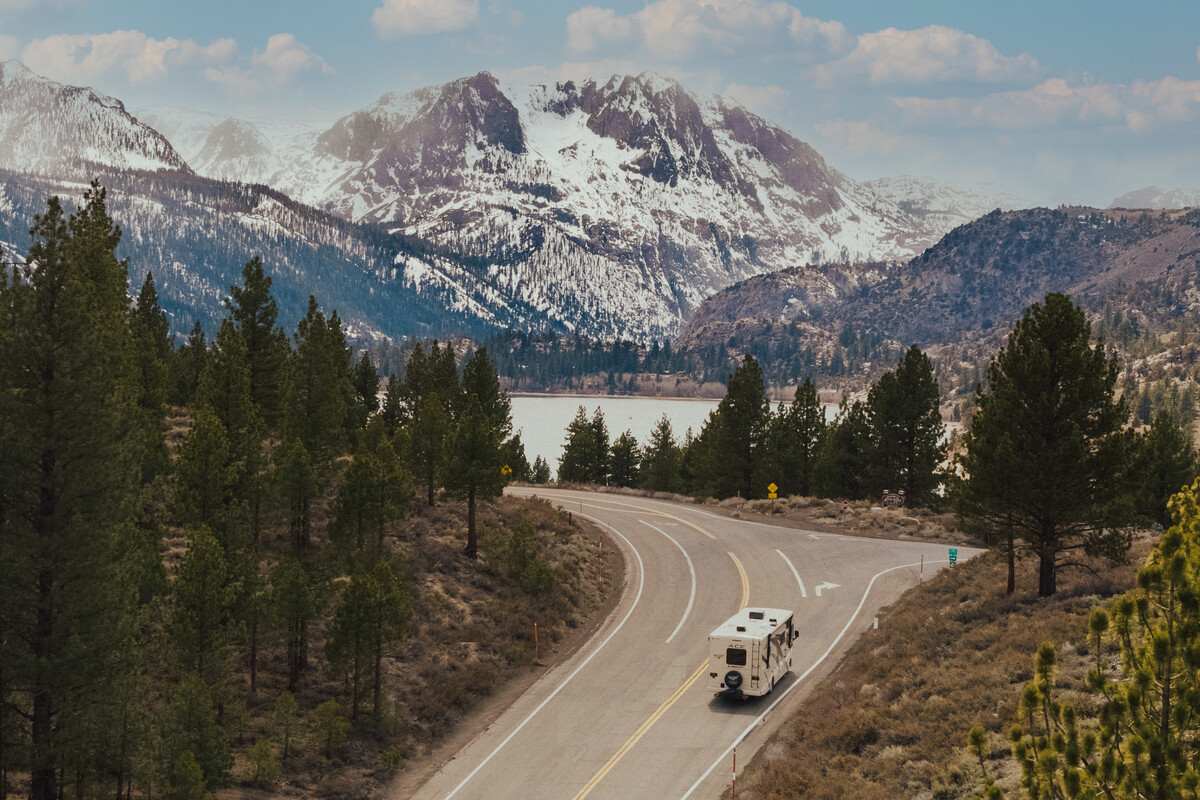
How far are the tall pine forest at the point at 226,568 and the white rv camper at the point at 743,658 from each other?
8603 millimetres

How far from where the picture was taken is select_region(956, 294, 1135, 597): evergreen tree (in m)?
26.1

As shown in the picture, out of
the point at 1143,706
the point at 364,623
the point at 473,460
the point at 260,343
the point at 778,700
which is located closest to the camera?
the point at 1143,706

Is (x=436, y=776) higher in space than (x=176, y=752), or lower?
lower

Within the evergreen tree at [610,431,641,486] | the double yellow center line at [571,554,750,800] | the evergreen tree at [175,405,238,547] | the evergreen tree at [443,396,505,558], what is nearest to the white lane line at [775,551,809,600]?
the double yellow center line at [571,554,750,800]

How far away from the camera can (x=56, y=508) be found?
65.5ft

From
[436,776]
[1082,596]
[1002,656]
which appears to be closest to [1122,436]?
[1082,596]

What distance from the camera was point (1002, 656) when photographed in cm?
2428

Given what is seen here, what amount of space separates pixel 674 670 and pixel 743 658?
14.4 ft

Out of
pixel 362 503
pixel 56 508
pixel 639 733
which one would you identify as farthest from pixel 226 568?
pixel 639 733

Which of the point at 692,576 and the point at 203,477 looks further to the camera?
A: the point at 692,576

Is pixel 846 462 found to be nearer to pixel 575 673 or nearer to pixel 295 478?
pixel 575 673

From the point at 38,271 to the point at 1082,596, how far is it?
2842 cm

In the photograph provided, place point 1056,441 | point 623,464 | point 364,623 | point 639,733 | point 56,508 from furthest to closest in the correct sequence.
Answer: point 623,464 → point 364,623 → point 639,733 → point 1056,441 → point 56,508

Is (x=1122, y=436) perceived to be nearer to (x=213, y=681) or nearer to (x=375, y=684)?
(x=375, y=684)
